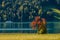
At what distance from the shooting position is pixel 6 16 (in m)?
7.58

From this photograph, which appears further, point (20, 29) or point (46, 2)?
point (46, 2)

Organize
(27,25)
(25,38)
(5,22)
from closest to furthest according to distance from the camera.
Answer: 1. (25,38)
2. (27,25)
3. (5,22)

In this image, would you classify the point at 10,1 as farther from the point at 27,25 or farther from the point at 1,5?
the point at 27,25

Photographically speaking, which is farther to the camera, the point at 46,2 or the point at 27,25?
the point at 46,2

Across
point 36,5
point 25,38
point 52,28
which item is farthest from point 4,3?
point 25,38

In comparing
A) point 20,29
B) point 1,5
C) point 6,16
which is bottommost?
point 20,29

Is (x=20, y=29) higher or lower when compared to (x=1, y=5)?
lower

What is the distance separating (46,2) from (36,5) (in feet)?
1.48

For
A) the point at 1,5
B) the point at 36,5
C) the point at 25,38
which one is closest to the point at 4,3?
the point at 1,5

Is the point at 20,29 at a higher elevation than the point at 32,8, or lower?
lower

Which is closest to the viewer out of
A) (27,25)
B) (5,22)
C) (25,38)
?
(25,38)

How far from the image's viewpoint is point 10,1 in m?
7.66

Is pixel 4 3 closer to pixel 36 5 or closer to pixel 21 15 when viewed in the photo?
pixel 21 15

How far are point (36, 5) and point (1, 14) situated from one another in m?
1.54
